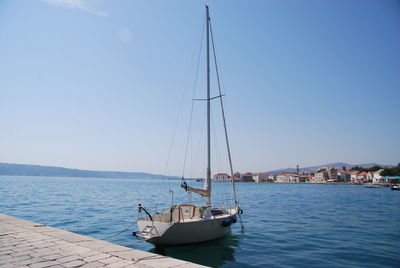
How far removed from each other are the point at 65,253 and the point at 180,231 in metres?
5.73

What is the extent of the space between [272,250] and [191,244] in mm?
4286

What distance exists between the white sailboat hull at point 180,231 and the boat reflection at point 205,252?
1.13ft

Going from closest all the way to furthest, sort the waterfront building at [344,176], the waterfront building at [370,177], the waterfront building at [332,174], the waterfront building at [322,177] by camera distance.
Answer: the waterfront building at [370,177] < the waterfront building at [344,176] < the waterfront building at [322,177] < the waterfront building at [332,174]

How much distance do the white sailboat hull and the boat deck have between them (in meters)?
3.50

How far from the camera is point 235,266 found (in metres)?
10.8

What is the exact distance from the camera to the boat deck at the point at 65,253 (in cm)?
579

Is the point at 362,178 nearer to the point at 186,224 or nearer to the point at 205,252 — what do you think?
the point at 205,252

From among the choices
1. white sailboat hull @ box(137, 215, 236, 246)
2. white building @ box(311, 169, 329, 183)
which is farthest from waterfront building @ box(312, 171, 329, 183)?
white sailboat hull @ box(137, 215, 236, 246)

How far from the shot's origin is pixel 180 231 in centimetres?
1153

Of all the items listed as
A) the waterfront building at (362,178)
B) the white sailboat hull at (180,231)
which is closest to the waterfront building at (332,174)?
the waterfront building at (362,178)

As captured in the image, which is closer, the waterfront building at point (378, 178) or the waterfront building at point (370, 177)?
the waterfront building at point (378, 178)

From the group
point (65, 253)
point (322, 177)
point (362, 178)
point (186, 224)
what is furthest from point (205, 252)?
point (322, 177)

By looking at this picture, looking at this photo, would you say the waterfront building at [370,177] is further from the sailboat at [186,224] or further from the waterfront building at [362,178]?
the sailboat at [186,224]

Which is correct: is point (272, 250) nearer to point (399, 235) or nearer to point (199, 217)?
point (199, 217)
